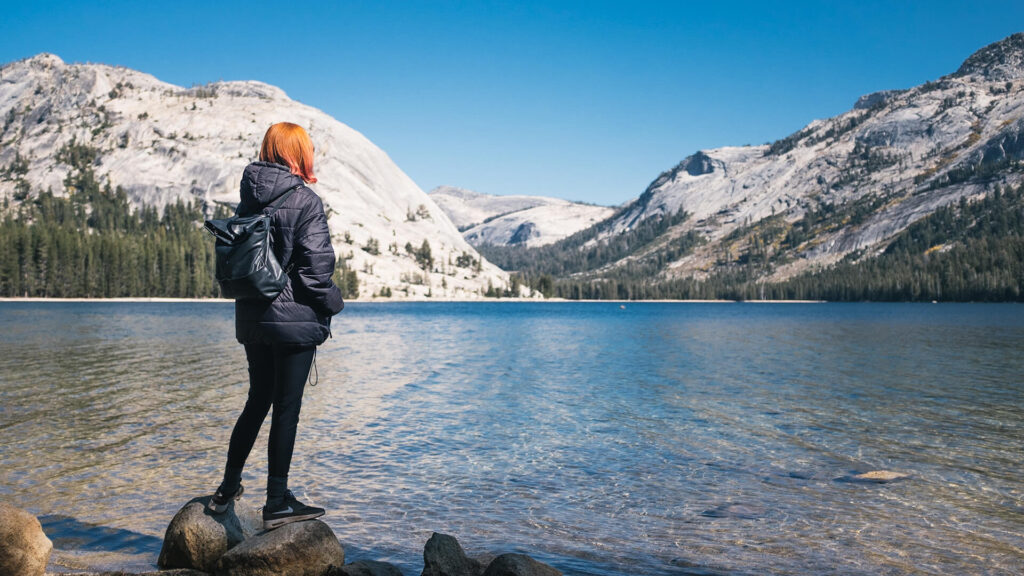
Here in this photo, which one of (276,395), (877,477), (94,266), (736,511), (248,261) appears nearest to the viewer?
(248,261)

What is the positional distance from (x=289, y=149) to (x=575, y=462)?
10.9 m

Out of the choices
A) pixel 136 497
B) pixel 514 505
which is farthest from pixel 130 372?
pixel 514 505

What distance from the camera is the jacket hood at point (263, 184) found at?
24.3 ft

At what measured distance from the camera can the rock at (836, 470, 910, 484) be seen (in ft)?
47.9

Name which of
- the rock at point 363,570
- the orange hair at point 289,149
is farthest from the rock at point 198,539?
the orange hair at point 289,149

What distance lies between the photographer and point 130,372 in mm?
31703

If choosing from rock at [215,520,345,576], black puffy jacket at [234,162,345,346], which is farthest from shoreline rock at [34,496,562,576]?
black puffy jacket at [234,162,345,346]

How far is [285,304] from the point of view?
23.5 feet

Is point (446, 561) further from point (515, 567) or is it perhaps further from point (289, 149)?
point (289, 149)

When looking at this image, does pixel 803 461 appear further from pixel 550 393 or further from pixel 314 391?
pixel 314 391

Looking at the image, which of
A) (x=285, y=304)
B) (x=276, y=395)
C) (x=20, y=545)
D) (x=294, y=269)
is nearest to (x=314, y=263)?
(x=294, y=269)

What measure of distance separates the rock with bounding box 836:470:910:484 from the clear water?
28cm

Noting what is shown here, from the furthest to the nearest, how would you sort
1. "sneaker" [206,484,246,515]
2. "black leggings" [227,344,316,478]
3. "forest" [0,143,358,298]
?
"forest" [0,143,358,298] < "sneaker" [206,484,246,515] < "black leggings" [227,344,316,478]

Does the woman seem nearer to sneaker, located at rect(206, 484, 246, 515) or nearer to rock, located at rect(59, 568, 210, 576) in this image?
sneaker, located at rect(206, 484, 246, 515)
